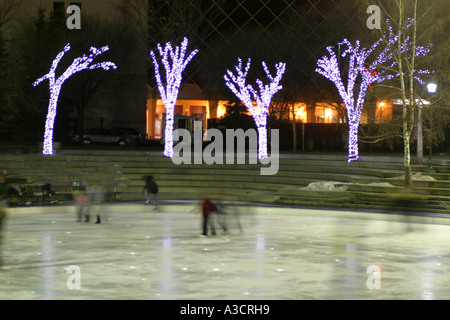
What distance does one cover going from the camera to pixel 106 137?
54.1 meters

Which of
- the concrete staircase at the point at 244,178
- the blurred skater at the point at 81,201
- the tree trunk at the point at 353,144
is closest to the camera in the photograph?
the blurred skater at the point at 81,201

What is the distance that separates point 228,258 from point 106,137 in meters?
39.8

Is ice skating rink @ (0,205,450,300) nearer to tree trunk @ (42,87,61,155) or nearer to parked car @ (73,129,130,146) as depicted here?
tree trunk @ (42,87,61,155)

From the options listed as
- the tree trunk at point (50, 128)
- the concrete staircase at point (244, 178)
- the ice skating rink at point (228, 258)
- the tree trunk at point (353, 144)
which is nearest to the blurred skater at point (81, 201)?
the ice skating rink at point (228, 258)

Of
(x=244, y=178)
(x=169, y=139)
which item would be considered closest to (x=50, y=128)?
(x=169, y=139)

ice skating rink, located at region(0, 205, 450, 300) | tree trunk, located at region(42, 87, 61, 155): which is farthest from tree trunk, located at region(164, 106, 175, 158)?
ice skating rink, located at region(0, 205, 450, 300)

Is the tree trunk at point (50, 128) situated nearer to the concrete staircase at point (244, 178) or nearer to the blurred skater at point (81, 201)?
the concrete staircase at point (244, 178)

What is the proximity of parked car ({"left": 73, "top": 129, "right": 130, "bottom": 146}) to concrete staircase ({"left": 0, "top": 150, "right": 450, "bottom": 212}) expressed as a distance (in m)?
17.5

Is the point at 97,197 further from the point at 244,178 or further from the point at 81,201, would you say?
the point at 244,178

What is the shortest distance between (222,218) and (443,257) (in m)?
6.97

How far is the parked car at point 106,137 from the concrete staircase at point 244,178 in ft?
57.4

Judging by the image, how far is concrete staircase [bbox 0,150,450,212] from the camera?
2584cm

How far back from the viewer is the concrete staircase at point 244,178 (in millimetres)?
25844
